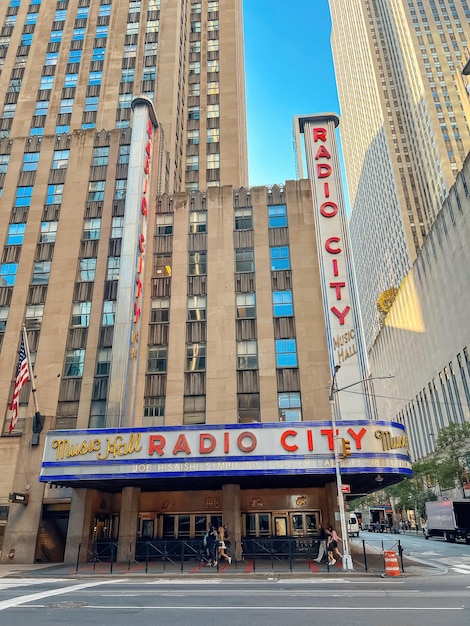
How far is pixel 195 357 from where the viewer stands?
3869 cm

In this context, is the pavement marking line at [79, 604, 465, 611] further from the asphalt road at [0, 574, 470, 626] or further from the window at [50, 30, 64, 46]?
the window at [50, 30, 64, 46]

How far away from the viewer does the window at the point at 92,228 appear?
1709 inches

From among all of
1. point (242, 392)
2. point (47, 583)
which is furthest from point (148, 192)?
point (47, 583)

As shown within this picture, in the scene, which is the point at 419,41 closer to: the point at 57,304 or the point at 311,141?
the point at 311,141

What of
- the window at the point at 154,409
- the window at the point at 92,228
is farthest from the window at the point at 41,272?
the window at the point at 154,409

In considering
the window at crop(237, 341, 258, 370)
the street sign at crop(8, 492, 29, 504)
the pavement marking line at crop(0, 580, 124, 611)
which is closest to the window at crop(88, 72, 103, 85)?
the window at crop(237, 341, 258, 370)

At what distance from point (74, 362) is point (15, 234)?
47.9ft

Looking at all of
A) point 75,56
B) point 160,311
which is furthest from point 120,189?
point 75,56

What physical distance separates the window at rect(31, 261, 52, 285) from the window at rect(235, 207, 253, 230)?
17.6m

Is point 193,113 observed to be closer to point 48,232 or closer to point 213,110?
point 213,110

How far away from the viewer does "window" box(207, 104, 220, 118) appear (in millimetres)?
63938

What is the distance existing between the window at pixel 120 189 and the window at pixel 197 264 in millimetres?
9326

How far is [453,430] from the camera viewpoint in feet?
196

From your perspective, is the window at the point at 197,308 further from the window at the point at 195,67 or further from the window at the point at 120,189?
the window at the point at 195,67
